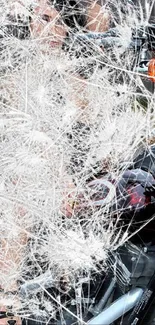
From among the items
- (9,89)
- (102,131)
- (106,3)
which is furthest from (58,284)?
(106,3)

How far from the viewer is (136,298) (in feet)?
3.45

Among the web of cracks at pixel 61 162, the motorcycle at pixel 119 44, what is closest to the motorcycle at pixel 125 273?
the web of cracks at pixel 61 162

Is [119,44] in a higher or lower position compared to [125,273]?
higher

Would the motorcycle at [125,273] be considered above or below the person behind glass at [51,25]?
below

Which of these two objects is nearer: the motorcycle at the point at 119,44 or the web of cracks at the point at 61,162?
the web of cracks at the point at 61,162

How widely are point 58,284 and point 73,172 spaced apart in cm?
24

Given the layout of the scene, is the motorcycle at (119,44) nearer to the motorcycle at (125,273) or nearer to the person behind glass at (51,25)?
the person behind glass at (51,25)

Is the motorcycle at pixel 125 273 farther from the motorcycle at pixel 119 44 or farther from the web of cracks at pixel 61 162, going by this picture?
the motorcycle at pixel 119 44

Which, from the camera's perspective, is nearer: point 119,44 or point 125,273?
point 125,273

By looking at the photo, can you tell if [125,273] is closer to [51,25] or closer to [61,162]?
[61,162]

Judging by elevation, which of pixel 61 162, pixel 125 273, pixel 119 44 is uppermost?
pixel 119 44

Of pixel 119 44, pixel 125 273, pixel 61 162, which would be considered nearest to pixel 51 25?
pixel 119 44

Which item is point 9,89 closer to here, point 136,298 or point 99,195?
point 99,195

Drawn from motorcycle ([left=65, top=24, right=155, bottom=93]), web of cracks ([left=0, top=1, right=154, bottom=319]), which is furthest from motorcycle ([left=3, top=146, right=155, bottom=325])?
motorcycle ([left=65, top=24, right=155, bottom=93])
